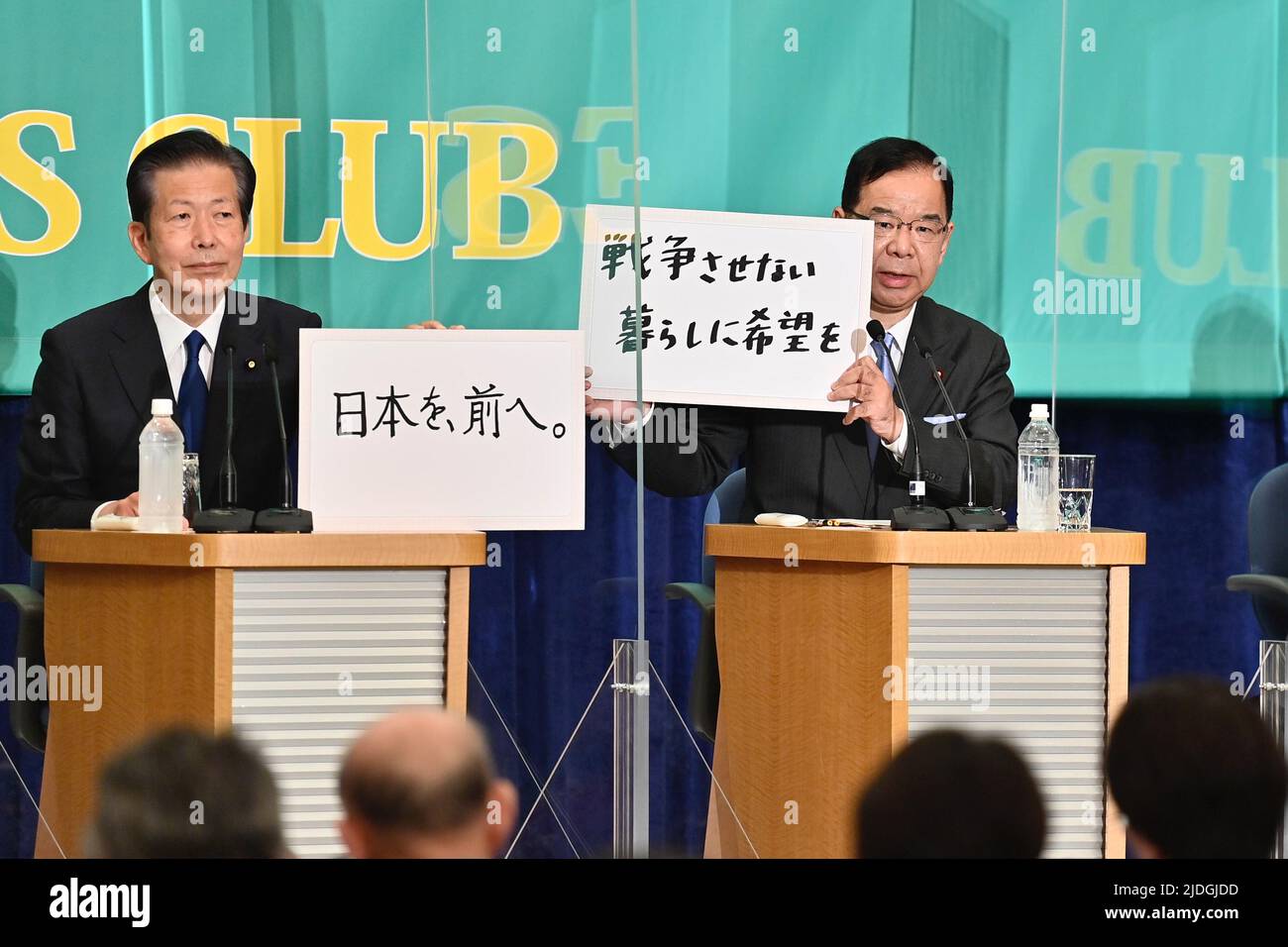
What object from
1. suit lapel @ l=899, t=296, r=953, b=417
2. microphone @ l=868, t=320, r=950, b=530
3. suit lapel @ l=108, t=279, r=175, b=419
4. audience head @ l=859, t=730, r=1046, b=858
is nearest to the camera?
audience head @ l=859, t=730, r=1046, b=858

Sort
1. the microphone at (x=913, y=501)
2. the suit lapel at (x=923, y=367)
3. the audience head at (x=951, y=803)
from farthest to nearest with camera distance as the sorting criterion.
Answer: the suit lapel at (x=923, y=367)
the microphone at (x=913, y=501)
the audience head at (x=951, y=803)

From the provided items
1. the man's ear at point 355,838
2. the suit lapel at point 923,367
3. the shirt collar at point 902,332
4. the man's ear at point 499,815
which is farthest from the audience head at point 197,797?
the shirt collar at point 902,332

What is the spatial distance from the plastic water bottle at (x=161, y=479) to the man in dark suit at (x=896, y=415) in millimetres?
944

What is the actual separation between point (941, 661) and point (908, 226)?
1.31m

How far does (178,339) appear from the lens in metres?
3.73

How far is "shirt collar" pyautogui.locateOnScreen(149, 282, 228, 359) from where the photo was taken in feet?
12.2

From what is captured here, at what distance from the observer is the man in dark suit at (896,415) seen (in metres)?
3.76

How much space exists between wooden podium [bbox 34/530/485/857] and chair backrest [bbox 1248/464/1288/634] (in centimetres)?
220

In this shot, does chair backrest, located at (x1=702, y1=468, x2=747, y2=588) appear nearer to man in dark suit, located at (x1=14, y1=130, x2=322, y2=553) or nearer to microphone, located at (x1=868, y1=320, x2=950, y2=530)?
microphone, located at (x1=868, y1=320, x2=950, y2=530)

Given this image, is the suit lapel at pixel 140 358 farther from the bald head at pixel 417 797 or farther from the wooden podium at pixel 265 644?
the bald head at pixel 417 797

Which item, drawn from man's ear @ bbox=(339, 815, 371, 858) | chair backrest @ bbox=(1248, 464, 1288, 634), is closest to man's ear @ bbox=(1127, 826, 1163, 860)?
man's ear @ bbox=(339, 815, 371, 858)

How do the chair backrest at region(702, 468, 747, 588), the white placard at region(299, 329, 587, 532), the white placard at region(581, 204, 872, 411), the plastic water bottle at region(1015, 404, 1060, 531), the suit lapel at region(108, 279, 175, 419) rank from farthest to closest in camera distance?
the chair backrest at region(702, 468, 747, 588) → the suit lapel at region(108, 279, 175, 419) → the white placard at region(581, 204, 872, 411) → the plastic water bottle at region(1015, 404, 1060, 531) → the white placard at region(299, 329, 587, 532)
